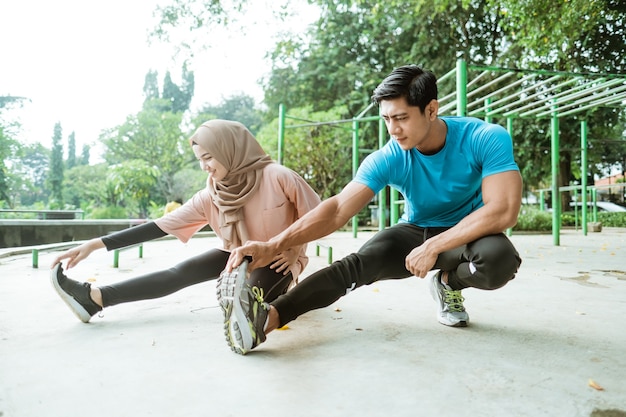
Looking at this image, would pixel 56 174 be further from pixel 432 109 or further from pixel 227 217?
pixel 432 109

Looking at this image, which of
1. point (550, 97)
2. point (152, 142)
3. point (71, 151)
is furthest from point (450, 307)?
point (71, 151)

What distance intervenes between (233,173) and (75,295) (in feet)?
2.74

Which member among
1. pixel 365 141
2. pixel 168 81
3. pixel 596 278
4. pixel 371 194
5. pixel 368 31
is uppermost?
pixel 168 81

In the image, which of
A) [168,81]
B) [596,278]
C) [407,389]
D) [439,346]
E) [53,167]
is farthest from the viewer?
[168,81]

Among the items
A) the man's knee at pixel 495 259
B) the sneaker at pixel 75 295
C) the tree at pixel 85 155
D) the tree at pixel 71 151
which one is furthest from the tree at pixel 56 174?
the man's knee at pixel 495 259

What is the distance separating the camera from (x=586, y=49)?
10.4 meters

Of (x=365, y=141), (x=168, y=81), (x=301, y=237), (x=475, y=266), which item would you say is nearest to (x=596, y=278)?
(x=475, y=266)

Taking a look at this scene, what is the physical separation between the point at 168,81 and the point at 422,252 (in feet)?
121

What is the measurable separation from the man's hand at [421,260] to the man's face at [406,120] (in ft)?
1.28

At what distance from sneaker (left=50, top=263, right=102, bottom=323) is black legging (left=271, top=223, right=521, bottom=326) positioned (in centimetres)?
88

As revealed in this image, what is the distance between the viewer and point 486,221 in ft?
5.75

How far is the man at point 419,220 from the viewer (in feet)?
5.68

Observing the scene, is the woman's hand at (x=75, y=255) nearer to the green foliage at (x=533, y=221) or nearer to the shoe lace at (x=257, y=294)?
the shoe lace at (x=257, y=294)

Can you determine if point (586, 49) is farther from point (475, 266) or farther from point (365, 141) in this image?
point (475, 266)
